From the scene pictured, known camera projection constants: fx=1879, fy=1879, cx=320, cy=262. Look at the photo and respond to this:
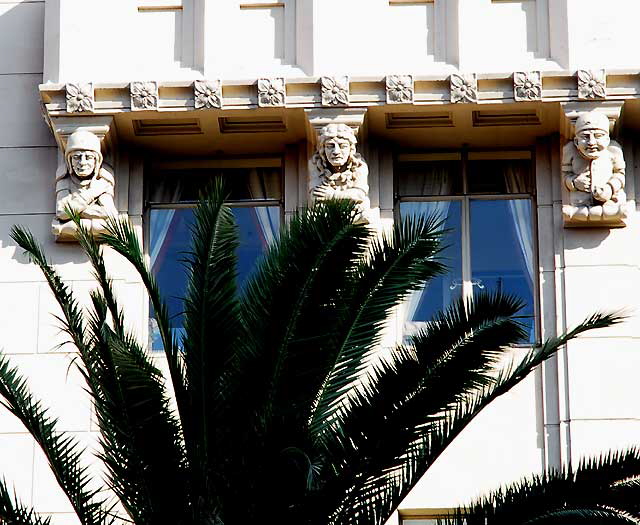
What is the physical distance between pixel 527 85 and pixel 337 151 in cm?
228

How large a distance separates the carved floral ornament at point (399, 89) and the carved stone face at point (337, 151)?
72 cm

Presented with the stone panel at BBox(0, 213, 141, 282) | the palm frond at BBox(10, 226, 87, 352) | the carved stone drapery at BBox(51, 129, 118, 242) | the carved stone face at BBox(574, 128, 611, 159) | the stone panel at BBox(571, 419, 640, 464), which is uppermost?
the carved stone face at BBox(574, 128, 611, 159)

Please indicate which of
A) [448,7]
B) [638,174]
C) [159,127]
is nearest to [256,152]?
[159,127]

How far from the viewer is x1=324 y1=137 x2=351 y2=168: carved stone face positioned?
2131 centimetres

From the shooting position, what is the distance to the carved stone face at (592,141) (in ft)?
69.4

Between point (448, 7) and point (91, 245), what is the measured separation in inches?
244

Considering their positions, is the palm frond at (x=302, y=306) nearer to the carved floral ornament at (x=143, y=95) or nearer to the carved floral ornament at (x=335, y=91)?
the carved floral ornament at (x=335, y=91)

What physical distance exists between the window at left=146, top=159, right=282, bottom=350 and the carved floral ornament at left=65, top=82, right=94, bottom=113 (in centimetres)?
134

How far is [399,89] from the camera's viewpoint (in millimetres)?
21391

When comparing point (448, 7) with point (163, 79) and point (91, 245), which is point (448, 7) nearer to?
point (163, 79)

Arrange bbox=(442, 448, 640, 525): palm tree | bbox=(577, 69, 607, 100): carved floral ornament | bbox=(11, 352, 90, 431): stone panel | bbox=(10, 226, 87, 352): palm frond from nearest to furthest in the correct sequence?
1. bbox=(442, 448, 640, 525): palm tree
2. bbox=(10, 226, 87, 352): palm frond
3. bbox=(11, 352, 90, 431): stone panel
4. bbox=(577, 69, 607, 100): carved floral ornament

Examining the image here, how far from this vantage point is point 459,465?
20672 mm

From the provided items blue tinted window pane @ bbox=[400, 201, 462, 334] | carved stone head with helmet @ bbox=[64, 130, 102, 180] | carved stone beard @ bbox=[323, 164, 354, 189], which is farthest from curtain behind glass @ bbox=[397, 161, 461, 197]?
carved stone head with helmet @ bbox=[64, 130, 102, 180]

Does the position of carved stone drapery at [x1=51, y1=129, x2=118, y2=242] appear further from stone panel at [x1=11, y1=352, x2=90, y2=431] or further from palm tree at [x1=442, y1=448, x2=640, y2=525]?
palm tree at [x1=442, y1=448, x2=640, y2=525]
